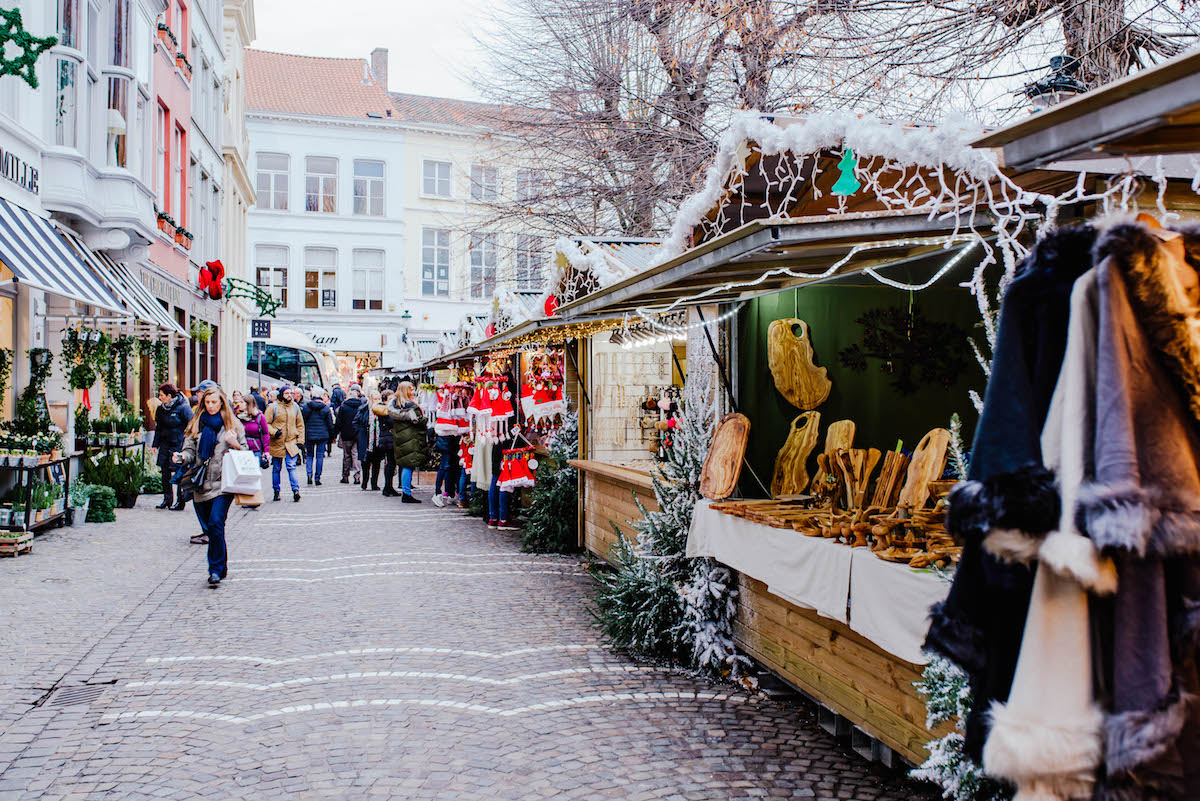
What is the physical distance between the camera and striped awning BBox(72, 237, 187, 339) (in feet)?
44.5

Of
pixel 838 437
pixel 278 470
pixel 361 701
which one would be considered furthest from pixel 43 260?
pixel 838 437

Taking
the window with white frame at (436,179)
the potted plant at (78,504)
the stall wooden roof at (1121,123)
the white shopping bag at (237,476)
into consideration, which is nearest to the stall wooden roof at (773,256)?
the stall wooden roof at (1121,123)

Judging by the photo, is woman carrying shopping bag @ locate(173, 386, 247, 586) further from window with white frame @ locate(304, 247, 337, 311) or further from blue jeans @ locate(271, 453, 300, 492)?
window with white frame @ locate(304, 247, 337, 311)

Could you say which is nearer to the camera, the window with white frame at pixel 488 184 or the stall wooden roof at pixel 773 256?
the stall wooden roof at pixel 773 256

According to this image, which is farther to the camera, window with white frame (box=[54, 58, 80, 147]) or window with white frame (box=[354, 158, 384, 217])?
window with white frame (box=[354, 158, 384, 217])

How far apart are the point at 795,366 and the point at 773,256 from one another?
7.91ft

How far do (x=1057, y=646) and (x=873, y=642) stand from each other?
247cm

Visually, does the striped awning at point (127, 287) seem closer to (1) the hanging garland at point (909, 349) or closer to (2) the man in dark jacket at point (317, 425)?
(2) the man in dark jacket at point (317, 425)

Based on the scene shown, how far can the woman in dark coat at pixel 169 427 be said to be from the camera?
47.1 ft

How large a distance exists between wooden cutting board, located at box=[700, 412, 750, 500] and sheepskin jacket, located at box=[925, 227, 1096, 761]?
4.01 meters

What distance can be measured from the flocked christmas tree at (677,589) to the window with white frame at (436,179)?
116 feet

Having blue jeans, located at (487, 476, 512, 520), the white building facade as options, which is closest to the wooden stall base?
blue jeans, located at (487, 476, 512, 520)

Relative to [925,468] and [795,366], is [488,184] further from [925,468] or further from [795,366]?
[925,468]

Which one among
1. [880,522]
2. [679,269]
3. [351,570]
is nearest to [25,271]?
[351,570]
